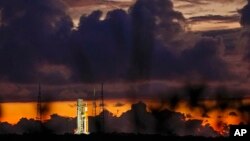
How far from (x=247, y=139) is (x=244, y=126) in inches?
127

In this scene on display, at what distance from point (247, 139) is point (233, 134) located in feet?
13.7

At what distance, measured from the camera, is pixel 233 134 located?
14950 centimetres

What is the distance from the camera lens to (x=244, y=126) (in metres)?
152

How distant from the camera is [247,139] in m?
151

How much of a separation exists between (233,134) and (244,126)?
4168 millimetres
